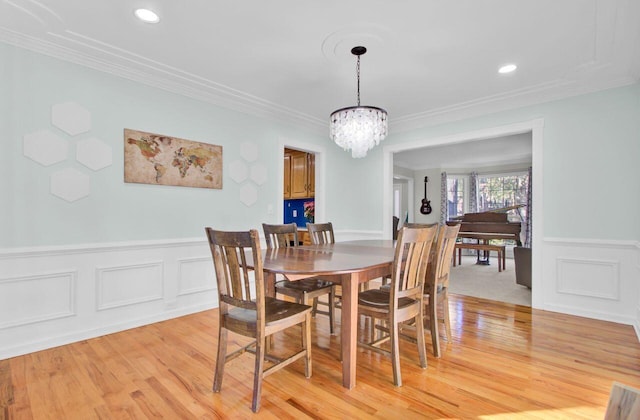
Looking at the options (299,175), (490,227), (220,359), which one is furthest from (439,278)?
(490,227)

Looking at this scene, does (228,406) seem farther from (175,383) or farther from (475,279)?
(475,279)

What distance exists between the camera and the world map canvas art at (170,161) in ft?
9.98

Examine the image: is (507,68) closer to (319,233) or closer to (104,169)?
(319,233)

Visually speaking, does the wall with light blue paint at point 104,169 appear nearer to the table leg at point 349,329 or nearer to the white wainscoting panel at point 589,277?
the table leg at point 349,329

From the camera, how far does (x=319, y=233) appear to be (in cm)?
343

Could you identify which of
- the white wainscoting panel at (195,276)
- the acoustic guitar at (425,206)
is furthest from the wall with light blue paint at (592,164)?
the acoustic guitar at (425,206)

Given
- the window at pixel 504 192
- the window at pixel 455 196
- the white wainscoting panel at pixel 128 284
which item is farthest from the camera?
the window at pixel 455 196

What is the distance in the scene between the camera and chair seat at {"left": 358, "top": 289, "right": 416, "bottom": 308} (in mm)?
2182

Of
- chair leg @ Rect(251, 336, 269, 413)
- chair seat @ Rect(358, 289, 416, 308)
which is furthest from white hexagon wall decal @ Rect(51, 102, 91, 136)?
chair seat @ Rect(358, 289, 416, 308)

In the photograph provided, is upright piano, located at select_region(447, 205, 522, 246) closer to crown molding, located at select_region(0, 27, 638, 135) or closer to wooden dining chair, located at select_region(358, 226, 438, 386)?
crown molding, located at select_region(0, 27, 638, 135)

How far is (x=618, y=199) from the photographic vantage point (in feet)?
10.4

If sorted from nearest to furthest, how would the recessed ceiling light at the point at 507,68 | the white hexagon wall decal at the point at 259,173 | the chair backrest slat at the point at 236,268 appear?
the chair backrest slat at the point at 236,268, the recessed ceiling light at the point at 507,68, the white hexagon wall decal at the point at 259,173

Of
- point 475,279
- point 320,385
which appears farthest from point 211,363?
point 475,279

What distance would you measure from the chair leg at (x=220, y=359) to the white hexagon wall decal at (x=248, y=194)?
2196 millimetres
